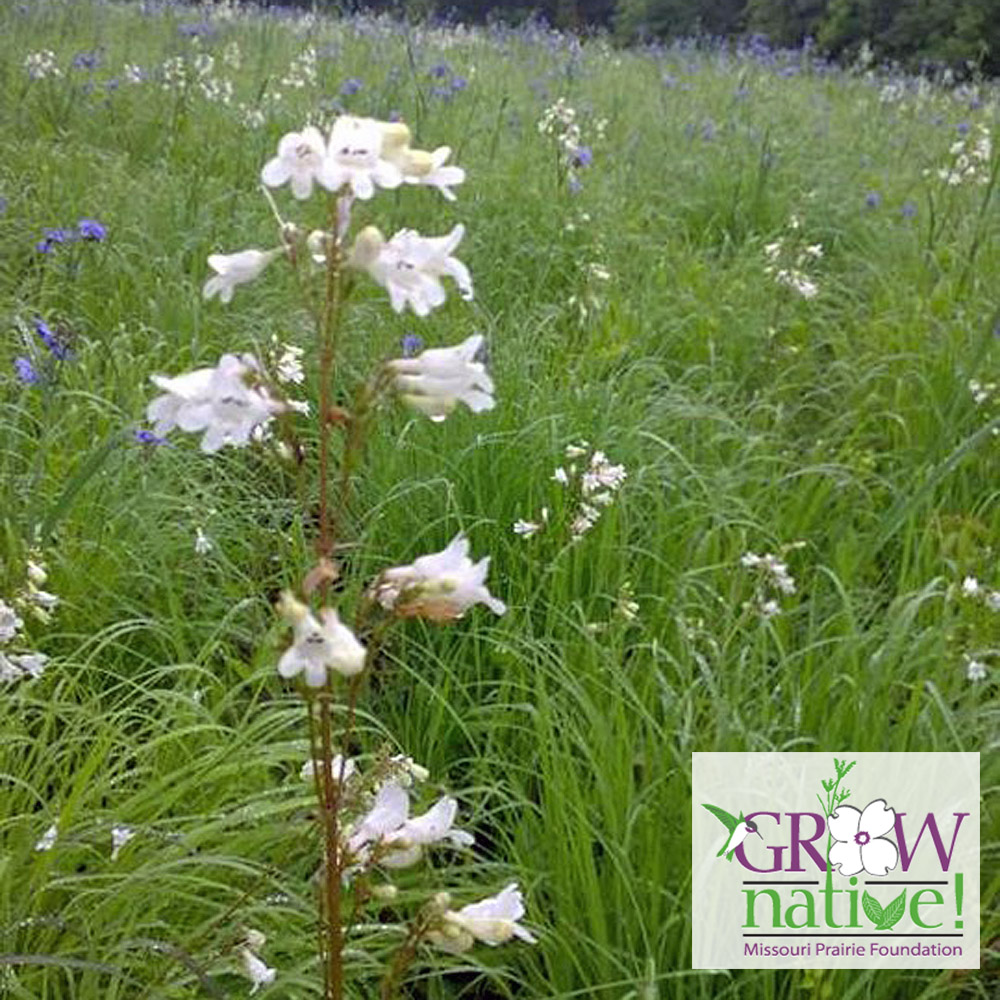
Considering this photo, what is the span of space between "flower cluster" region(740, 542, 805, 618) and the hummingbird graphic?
50cm

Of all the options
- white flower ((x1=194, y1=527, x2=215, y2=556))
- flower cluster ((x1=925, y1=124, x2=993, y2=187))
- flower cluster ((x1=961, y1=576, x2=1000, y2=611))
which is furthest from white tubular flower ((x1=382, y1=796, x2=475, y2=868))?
flower cluster ((x1=925, y1=124, x2=993, y2=187))

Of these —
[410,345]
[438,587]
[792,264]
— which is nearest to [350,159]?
[438,587]

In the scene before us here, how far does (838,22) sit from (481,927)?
16436 mm

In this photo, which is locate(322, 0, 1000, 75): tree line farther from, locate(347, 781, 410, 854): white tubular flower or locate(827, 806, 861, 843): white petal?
locate(347, 781, 410, 854): white tubular flower

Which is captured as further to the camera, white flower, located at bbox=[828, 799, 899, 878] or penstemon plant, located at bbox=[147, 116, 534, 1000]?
white flower, located at bbox=[828, 799, 899, 878]

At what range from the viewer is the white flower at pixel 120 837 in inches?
62.4

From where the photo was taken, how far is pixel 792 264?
3.58 m

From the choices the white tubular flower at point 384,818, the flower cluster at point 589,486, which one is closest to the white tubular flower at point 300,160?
the white tubular flower at point 384,818

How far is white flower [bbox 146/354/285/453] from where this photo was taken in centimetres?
105

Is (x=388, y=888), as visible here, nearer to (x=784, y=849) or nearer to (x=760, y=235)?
(x=784, y=849)

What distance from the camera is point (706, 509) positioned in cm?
254

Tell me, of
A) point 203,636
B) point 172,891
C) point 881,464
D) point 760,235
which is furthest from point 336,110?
point 172,891

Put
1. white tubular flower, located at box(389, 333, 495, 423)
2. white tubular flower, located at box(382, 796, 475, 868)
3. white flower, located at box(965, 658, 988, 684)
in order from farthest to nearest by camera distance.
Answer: white flower, located at box(965, 658, 988, 684), white tubular flower, located at box(382, 796, 475, 868), white tubular flower, located at box(389, 333, 495, 423)

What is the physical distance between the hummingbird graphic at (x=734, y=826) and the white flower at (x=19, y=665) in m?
0.96
